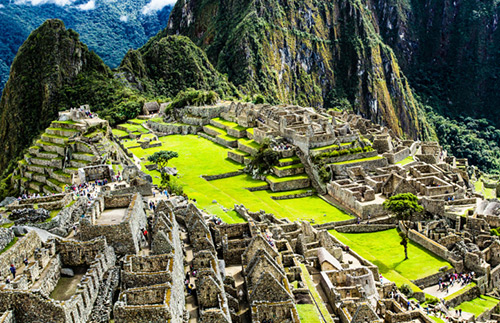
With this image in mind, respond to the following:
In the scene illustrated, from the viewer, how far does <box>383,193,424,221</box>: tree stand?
162 ft

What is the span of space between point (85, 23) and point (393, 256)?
5506 inches

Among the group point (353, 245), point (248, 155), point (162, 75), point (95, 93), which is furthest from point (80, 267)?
point (162, 75)

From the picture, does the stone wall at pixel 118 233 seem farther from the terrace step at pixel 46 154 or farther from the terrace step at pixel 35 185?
the terrace step at pixel 46 154

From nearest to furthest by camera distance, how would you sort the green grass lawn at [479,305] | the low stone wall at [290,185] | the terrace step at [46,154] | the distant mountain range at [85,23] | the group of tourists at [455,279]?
the green grass lawn at [479,305]
the group of tourists at [455,279]
the terrace step at [46,154]
the low stone wall at [290,185]
the distant mountain range at [85,23]

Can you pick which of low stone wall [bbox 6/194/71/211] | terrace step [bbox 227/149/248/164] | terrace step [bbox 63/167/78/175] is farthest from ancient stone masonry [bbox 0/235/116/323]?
terrace step [bbox 227/149/248/164]

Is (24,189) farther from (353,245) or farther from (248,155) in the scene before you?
(353,245)

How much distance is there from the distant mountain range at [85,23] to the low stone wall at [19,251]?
11495cm

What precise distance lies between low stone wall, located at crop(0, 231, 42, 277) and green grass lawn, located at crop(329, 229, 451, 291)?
87.7 ft

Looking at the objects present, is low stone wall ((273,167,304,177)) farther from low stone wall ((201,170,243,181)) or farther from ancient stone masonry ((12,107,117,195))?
ancient stone masonry ((12,107,117,195))

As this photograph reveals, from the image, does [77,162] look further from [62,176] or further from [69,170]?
[62,176]

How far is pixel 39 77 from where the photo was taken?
11400cm

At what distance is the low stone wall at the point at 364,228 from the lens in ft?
168

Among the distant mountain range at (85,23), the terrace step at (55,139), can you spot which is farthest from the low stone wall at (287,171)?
the distant mountain range at (85,23)

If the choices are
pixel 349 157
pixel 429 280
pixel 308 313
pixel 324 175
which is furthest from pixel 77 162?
pixel 429 280
